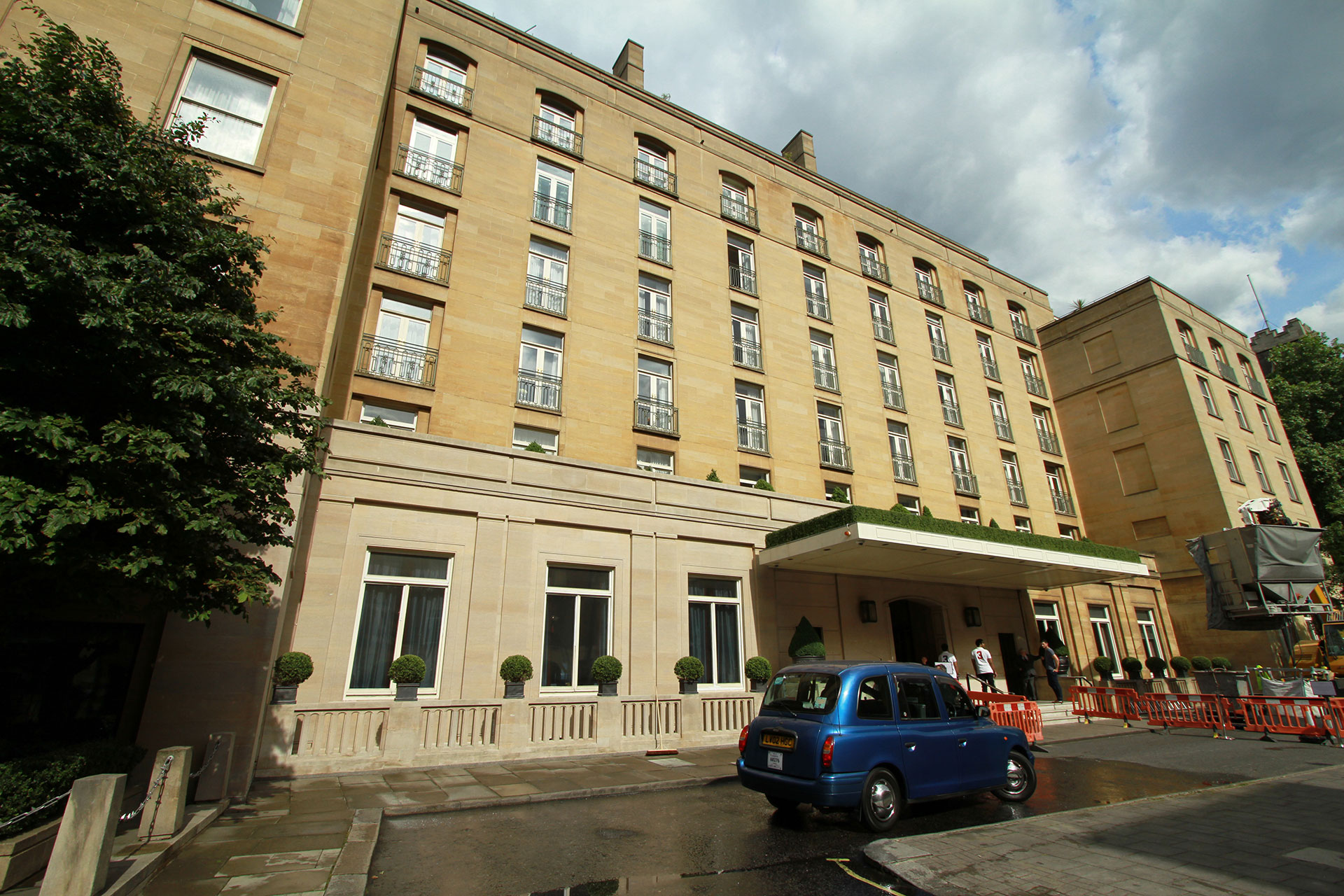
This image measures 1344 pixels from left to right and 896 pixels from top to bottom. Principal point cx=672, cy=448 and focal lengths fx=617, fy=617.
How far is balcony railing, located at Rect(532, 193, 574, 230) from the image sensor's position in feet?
65.2

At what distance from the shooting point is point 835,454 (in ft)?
74.6

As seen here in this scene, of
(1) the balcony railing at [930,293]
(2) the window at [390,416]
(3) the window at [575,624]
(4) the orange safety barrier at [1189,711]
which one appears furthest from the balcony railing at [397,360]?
(1) the balcony railing at [930,293]

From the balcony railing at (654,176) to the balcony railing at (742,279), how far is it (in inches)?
141

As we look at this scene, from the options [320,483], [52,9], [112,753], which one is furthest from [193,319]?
[52,9]

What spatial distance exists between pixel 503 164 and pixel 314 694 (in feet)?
52.5

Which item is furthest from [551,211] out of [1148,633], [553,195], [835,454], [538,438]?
[1148,633]

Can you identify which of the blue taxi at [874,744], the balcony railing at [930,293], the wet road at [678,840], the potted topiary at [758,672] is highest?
the balcony railing at [930,293]

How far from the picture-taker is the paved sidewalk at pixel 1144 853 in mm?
4891

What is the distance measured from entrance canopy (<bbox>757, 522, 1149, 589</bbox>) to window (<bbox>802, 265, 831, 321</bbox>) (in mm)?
10973

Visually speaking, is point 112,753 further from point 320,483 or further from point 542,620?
point 542,620

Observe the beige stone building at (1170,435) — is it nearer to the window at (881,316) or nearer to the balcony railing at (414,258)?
the window at (881,316)

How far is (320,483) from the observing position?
512 inches

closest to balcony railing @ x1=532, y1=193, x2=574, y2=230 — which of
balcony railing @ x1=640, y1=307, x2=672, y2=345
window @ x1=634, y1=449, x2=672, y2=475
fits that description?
balcony railing @ x1=640, y1=307, x2=672, y2=345

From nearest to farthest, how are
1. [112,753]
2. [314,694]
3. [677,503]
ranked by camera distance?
[112,753] < [314,694] < [677,503]
